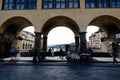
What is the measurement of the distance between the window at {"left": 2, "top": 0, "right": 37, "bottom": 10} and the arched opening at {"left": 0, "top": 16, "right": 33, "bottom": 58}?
1831 millimetres

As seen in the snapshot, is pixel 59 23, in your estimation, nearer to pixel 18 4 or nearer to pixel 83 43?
pixel 83 43

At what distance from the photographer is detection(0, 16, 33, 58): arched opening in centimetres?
2358

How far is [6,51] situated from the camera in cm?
Answer: 2645

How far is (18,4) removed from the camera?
22828 mm

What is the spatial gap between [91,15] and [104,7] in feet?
8.24

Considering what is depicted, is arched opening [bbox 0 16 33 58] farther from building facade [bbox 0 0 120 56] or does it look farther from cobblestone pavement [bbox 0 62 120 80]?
cobblestone pavement [bbox 0 62 120 80]

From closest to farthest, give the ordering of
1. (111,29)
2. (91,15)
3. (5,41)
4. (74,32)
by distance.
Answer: (91,15) → (5,41) → (111,29) → (74,32)

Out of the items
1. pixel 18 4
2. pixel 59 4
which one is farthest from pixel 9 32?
pixel 59 4

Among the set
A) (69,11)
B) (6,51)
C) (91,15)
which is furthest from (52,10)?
(6,51)

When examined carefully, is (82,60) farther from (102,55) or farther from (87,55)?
(102,55)

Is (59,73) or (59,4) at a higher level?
(59,4)

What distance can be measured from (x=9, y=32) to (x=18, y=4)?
712cm

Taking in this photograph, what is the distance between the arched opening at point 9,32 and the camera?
2358 cm

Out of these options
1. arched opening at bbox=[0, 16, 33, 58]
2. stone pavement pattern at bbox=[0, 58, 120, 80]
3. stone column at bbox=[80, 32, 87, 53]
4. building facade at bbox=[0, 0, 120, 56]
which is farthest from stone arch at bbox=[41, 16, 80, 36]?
stone pavement pattern at bbox=[0, 58, 120, 80]
